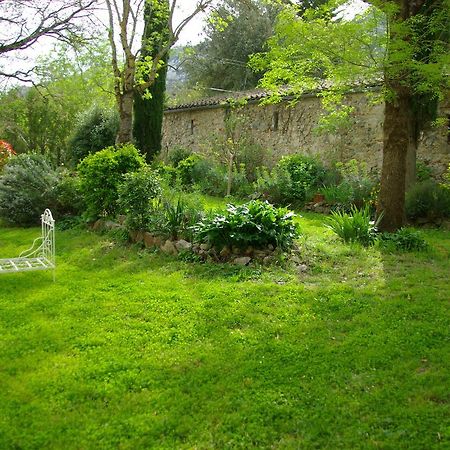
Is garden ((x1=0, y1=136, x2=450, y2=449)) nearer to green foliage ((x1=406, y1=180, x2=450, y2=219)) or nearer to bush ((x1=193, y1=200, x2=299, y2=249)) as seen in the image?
bush ((x1=193, y1=200, x2=299, y2=249))

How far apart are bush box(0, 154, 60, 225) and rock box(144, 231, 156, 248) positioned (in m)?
3.51

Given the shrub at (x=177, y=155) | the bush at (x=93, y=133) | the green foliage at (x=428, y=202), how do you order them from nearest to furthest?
the green foliage at (x=428, y=202), the bush at (x=93, y=133), the shrub at (x=177, y=155)

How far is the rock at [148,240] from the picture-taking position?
7.26 m

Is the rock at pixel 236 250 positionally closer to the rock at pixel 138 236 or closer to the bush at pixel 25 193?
the rock at pixel 138 236

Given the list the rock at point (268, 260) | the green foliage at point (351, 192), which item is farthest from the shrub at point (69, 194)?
the green foliage at point (351, 192)

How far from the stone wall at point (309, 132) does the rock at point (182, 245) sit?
7.44 metres

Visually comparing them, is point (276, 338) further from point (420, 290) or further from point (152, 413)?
point (420, 290)

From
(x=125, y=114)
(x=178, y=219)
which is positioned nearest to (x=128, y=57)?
(x=125, y=114)

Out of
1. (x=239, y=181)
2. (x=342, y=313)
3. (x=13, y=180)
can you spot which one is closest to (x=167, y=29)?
(x=239, y=181)

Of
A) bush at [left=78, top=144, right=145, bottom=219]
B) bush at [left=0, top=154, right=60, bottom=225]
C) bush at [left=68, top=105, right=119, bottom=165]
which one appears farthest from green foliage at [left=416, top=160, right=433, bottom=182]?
bush at [left=68, top=105, right=119, bottom=165]

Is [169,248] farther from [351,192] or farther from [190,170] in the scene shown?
[190,170]

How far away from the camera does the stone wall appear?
454 inches

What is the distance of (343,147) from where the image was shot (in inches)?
526

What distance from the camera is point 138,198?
745 centimetres
